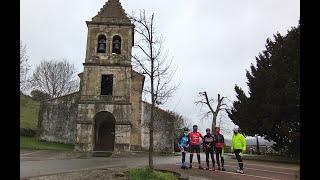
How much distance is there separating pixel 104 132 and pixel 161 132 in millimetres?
5237

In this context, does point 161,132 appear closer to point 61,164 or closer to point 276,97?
point 276,97

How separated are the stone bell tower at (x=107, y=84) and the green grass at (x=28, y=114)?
1058cm

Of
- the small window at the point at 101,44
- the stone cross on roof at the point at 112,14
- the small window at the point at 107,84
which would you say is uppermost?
the stone cross on roof at the point at 112,14

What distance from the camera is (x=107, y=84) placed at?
A: 33219 mm

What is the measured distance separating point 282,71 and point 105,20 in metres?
17.0

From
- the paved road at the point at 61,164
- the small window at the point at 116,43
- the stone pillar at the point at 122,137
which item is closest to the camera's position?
the paved road at the point at 61,164

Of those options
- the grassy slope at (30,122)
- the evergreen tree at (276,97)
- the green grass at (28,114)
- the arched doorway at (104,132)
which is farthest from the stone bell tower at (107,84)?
the green grass at (28,114)

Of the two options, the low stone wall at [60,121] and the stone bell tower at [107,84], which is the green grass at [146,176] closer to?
the stone bell tower at [107,84]

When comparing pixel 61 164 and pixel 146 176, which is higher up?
pixel 146 176

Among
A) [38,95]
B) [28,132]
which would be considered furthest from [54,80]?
[28,132]

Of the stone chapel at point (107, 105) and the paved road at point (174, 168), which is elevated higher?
the stone chapel at point (107, 105)

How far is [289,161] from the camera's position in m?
21.7

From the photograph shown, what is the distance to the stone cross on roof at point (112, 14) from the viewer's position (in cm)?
3356
